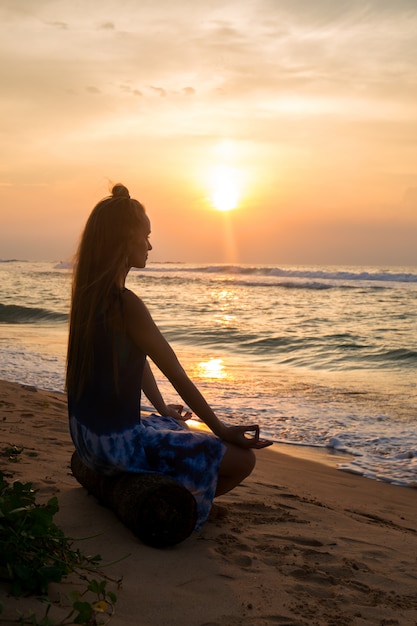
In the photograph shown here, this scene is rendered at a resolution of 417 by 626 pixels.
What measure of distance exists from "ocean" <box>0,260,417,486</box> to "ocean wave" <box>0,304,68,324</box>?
0.04 m

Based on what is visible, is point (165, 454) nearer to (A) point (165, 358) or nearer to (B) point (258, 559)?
(A) point (165, 358)

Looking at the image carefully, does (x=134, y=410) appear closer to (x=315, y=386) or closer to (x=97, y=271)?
(x=97, y=271)

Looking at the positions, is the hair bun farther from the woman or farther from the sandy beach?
the sandy beach

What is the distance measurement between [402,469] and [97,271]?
4111 millimetres

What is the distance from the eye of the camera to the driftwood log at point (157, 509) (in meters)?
3.26

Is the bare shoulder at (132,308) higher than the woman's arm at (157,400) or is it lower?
higher

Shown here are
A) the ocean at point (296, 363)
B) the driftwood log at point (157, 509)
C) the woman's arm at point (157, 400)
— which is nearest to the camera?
the driftwood log at point (157, 509)

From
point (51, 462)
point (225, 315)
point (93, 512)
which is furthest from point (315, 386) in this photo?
point (225, 315)

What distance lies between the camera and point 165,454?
3.41m

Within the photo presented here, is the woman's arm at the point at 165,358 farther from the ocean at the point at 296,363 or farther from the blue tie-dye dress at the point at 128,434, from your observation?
the ocean at the point at 296,363

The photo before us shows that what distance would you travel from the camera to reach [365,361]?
13.5 meters

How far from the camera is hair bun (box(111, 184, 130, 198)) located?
346 cm

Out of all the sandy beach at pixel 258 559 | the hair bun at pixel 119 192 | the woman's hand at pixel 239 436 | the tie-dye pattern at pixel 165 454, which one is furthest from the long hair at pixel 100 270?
the sandy beach at pixel 258 559

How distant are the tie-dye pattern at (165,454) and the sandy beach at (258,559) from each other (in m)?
0.32
